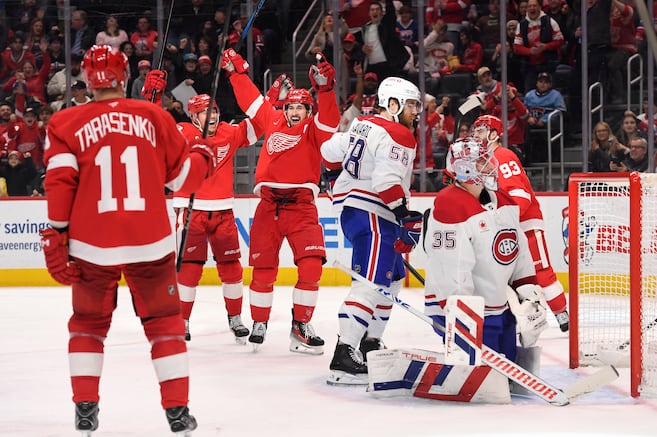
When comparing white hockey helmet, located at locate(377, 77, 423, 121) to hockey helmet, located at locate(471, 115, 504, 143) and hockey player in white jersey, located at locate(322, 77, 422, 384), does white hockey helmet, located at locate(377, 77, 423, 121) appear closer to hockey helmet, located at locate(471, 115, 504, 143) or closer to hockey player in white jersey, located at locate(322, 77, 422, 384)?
hockey player in white jersey, located at locate(322, 77, 422, 384)

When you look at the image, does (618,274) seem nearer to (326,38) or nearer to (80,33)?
(326,38)

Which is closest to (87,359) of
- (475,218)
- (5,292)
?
(475,218)

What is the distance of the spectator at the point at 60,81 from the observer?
8938mm

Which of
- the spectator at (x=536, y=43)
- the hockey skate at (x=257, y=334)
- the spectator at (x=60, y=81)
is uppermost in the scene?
the spectator at (x=536, y=43)

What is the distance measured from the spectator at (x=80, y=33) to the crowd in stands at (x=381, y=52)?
0.01 meters

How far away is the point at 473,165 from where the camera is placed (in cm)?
397

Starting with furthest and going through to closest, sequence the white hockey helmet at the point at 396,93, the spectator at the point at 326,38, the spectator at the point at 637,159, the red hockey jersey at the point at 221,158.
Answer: the spectator at the point at 326,38
the spectator at the point at 637,159
the red hockey jersey at the point at 221,158
the white hockey helmet at the point at 396,93

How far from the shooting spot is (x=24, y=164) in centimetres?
888

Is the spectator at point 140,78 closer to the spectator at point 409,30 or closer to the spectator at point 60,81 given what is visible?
the spectator at point 60,81

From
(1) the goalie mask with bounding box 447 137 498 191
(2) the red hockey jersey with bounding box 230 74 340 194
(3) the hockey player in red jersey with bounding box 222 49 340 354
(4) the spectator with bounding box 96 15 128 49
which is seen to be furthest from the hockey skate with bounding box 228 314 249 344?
(4) the spectator with bounding box 96 15 128 49

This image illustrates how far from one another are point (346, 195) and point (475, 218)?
2.74 ft

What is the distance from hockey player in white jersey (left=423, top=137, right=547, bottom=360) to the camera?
388 cm

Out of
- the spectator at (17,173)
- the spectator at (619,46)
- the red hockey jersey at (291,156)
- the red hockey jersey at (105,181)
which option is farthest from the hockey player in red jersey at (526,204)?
the spectator at (17,173)

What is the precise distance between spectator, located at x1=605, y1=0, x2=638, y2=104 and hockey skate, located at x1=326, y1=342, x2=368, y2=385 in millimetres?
4682
